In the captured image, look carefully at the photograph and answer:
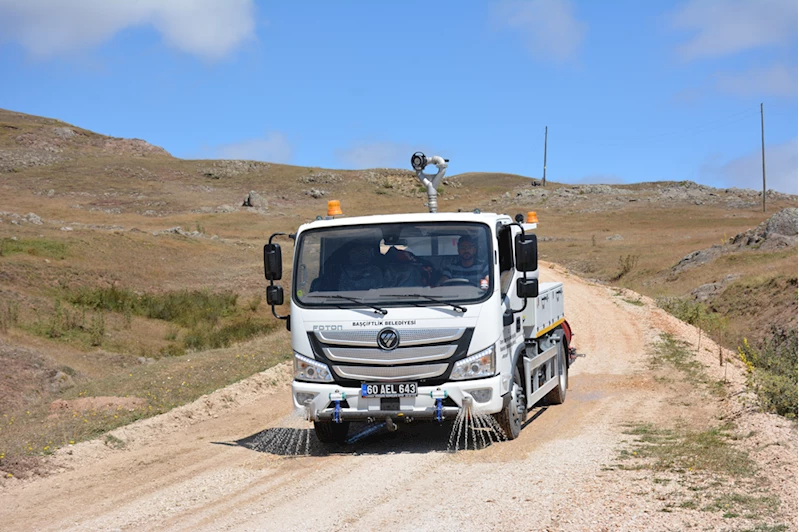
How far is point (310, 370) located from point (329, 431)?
101 centimetres

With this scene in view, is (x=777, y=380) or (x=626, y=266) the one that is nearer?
(x=777, y=380)

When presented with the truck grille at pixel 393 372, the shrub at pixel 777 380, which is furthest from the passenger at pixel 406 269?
the shrub at pixel 777 380

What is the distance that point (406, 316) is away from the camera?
363 inches

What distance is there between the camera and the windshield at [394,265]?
31.1ft

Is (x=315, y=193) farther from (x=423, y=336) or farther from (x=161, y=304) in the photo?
(x=423, y=336)

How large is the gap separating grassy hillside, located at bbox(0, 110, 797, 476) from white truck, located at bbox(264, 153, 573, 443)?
367 cm

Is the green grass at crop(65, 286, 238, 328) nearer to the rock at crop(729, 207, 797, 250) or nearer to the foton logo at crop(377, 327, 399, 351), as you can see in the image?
the foton logo at crop(377, 327, 399, 351)

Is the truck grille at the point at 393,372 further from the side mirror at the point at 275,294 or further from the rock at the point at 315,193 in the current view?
the rock at the point at 315,193

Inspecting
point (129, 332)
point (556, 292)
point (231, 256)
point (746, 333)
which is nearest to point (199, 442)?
point (556, 292)

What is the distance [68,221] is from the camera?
60.4 m

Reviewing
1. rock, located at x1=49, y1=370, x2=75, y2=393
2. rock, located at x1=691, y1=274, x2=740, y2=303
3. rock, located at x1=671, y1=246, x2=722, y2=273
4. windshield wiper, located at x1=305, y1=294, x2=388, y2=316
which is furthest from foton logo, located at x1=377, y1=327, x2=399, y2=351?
Result: rock, located at x1=671, y1=246, x2=722, y2=273

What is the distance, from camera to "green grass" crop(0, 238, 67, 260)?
32.7m

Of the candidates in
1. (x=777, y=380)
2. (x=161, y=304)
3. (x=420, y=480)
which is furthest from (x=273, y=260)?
(x=161, y=304)

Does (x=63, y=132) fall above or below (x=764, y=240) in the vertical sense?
above
